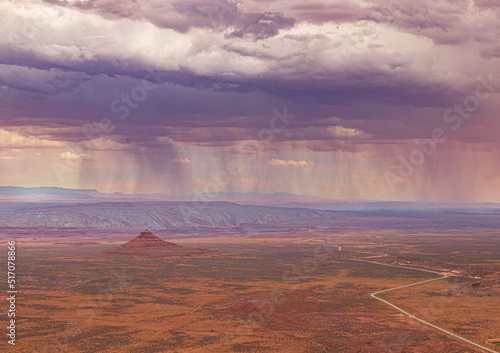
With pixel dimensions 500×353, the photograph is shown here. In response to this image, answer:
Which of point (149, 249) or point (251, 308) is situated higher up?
point (251, 308)

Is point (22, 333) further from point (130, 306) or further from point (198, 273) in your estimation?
point (198, 273)

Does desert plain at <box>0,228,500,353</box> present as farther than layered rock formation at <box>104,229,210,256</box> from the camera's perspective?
No

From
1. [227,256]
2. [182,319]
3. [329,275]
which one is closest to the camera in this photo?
[182,319]

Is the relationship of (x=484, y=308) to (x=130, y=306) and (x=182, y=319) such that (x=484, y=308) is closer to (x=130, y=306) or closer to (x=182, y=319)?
(x=182, y=319)

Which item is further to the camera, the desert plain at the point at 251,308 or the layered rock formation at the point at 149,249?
the layered rock formation at the point at 149,249

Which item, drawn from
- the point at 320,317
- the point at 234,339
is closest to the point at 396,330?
the point at 320,317

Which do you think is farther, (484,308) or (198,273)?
(198,273)

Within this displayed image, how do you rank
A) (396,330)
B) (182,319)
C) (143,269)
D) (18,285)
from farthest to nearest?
1. (143,269)
2. (18,285)
3. (182,319)
4. (396,330)

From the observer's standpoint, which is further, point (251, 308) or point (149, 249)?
point (149, 249)

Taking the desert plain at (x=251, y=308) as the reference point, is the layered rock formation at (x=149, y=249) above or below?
below

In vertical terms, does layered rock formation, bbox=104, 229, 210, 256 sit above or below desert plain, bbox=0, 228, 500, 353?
below

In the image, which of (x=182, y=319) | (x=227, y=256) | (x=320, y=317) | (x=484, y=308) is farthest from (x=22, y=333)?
(x=227, y=256)
